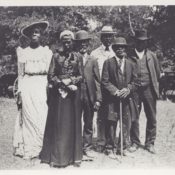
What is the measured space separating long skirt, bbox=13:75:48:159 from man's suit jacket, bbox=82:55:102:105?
0.54 metres

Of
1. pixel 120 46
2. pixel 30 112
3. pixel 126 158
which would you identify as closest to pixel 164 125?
pixel 126 158

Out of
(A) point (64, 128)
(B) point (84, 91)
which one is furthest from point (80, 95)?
(A) point (64, 128)

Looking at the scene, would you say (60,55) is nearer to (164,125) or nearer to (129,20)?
(129,20)

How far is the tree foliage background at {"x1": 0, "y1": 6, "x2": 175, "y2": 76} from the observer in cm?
554

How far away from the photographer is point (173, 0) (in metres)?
5.50

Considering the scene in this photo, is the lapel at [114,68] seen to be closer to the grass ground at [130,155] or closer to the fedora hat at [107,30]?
the fedora hat at [107,30]

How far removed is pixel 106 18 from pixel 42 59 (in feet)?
4.04

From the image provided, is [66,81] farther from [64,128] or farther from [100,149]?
[100,149]

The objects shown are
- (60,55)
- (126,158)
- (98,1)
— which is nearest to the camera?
(60,55)

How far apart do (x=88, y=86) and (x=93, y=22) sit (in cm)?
128

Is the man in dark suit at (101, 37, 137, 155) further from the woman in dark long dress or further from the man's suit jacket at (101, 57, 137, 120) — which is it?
the woman in dark long dress

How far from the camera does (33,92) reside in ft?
16.7

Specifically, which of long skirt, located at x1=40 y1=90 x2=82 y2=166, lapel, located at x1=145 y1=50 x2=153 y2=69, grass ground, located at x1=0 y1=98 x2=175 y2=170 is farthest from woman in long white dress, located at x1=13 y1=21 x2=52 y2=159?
lapel, located at x1=145 y1=50 x2=153 y2=69

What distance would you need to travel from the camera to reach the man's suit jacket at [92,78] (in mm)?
4965
